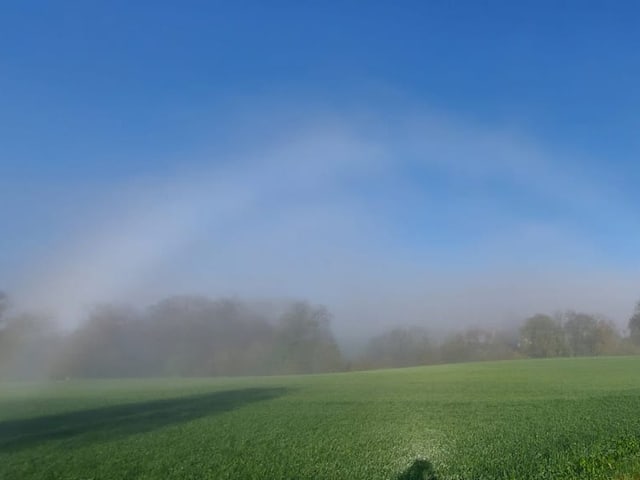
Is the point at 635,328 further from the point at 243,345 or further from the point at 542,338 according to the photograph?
the point at 243,345

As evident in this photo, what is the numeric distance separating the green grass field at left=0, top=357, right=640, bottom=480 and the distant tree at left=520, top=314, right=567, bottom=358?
6921 cm

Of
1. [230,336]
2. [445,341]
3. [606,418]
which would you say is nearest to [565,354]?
[445,341]

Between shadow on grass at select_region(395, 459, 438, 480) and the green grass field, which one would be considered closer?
shadow on grass at select_region(395, 459, 438, 480)

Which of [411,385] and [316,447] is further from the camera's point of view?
[411,385]

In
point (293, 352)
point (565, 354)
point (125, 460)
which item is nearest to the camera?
point (125, 460)

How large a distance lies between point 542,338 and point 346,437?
8877 cm

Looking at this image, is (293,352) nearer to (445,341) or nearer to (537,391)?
(445,341)

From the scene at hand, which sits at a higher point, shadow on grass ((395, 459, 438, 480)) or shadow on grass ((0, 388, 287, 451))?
shadow on grass ((0, 388, 287, 451))

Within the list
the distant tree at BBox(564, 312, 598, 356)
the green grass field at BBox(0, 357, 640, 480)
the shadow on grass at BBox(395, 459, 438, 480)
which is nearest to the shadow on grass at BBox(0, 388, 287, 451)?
the green grass field at BBox(0, 357, 640, 480)

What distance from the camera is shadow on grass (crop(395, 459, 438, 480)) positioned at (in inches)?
466

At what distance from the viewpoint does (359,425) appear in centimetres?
1942

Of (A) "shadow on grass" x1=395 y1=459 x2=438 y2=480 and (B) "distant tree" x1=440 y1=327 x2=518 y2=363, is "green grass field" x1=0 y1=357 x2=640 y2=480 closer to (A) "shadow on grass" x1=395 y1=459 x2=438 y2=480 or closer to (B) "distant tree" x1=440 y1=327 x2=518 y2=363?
(A) "shadow on grass" x1=395 y1=459 x2=438 y2=480

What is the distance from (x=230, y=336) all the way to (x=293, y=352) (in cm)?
Result: 1146

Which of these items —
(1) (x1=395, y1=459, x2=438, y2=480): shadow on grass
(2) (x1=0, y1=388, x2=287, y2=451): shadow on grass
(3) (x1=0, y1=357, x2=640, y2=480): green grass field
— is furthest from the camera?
(2) (x1=0, y1=388, x2=287, y2=451): shadow on grass
